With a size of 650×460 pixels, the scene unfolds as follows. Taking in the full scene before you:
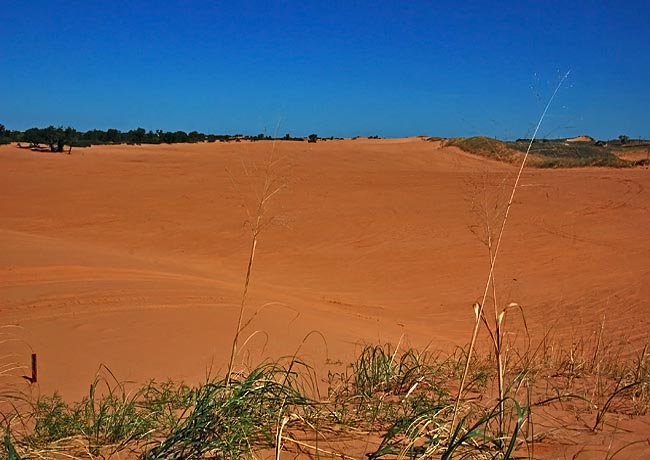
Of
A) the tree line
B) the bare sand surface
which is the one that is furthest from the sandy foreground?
the tree line

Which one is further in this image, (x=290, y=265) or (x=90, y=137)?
(x=90, y=137)

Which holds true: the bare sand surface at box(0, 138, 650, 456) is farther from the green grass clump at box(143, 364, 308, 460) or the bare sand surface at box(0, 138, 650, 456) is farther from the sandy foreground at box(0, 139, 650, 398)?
the green grass clump at box(143, 364, 308, 460)

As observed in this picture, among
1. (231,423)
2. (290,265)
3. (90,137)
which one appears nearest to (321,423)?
(231,423)

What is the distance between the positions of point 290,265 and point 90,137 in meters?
35.4

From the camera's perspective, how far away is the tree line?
34.2 m

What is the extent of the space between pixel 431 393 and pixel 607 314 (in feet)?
20.3

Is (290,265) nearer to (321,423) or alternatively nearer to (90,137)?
(321,423)

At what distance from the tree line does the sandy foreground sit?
8.94 meters

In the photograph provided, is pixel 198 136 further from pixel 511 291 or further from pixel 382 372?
pixel 382 372

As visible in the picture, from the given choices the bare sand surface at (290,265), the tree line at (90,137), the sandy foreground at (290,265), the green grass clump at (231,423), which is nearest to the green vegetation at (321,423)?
the green grass clump at (231,423)

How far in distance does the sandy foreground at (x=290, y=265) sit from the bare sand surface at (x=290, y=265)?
0.04 m

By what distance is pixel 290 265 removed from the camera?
12.7 m

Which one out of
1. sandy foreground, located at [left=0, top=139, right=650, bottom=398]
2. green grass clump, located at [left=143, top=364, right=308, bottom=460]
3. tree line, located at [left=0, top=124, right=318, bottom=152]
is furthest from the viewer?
tree line, located at [left=0, top=124, right=318, bottom=152]

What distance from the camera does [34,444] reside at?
2.60 m
